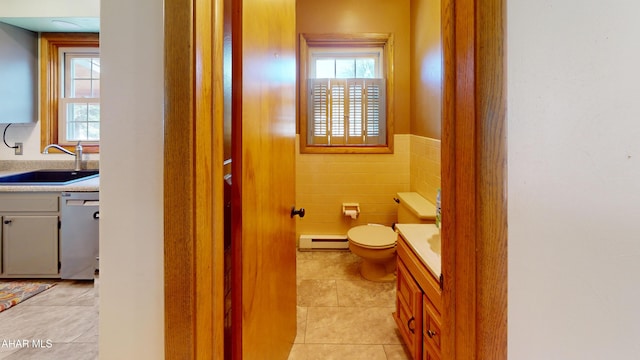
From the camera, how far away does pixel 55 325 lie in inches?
87.7

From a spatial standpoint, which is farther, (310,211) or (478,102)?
(310,211)

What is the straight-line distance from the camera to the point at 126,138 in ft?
2.82

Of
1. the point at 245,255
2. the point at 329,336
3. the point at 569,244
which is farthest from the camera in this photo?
the point at 329,336

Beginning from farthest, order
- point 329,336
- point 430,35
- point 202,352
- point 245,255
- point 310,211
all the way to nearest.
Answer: point 310,211
point 430,35
point 329,336
point 245,255
point 202,352

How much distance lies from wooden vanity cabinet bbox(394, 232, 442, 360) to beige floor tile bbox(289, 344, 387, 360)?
0.69 ft

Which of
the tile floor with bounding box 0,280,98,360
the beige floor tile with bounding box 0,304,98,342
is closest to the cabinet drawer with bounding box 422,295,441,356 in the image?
the tile floor with bounding box 0,280,98,360

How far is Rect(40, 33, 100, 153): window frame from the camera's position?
10.8 ft

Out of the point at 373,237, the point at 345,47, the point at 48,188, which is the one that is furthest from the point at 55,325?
the point at 345,47

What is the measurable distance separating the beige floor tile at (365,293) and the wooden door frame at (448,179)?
1813 millimetres

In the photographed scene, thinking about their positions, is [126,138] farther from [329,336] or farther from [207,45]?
[329,336]

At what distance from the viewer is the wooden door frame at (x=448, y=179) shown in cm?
73

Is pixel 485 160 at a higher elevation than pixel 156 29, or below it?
below

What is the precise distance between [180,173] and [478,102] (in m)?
0.68

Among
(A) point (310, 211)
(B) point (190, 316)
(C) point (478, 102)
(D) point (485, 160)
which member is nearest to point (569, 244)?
(D) point (485, 160)
